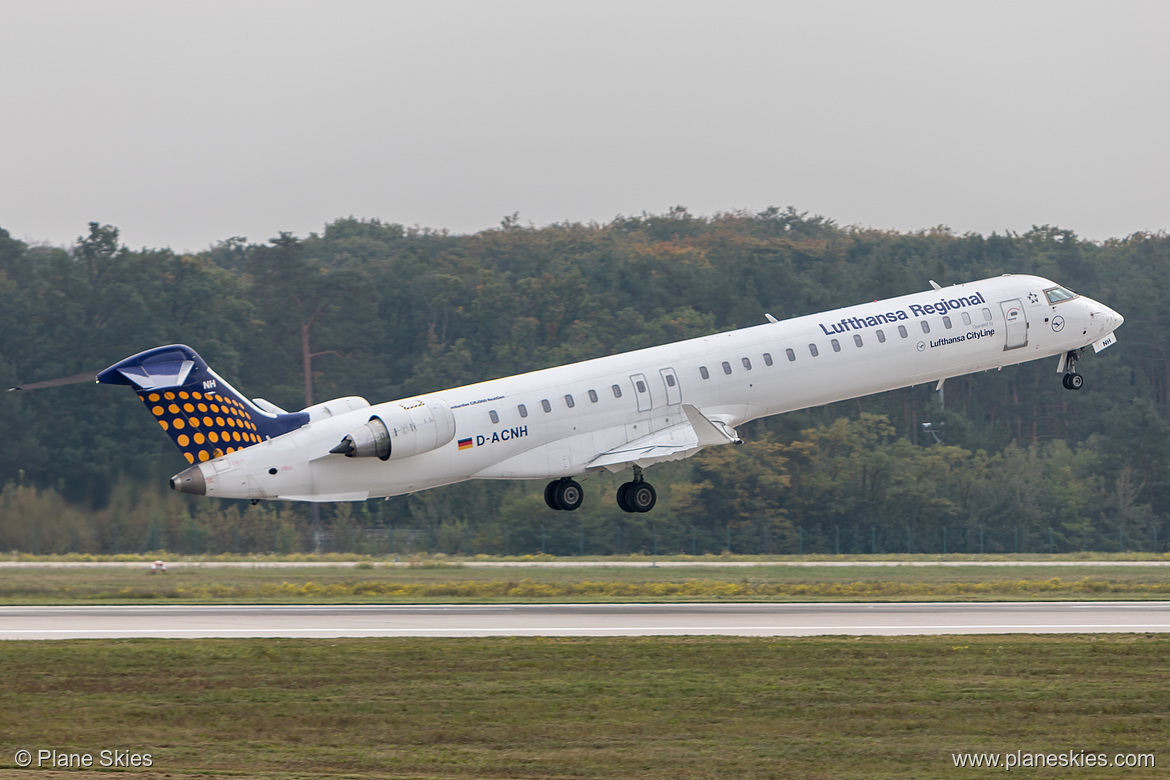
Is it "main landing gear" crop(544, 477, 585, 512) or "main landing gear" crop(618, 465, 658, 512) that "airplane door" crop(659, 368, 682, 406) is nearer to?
"main landing gear" crop(618, 465, 658, 512)

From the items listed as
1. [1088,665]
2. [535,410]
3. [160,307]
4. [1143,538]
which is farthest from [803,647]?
[160,307]

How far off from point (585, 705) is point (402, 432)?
1316 centimetres

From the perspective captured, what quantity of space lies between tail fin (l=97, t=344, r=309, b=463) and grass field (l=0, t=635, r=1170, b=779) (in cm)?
620

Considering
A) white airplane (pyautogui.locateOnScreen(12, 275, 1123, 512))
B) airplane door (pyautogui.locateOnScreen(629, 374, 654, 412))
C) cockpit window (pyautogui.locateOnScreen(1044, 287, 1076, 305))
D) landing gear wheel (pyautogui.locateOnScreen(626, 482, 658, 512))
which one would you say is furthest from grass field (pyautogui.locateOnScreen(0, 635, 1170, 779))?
cockpit window (pyautogui.locateOnScreen(1044, 287, 1076, 305))

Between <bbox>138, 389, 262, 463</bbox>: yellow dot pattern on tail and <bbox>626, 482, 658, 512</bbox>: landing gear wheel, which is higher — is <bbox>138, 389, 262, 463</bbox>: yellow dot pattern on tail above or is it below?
above

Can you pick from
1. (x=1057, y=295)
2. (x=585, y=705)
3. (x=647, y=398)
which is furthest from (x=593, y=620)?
(x=1057, y=295)

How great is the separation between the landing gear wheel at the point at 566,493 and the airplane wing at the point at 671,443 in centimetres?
126

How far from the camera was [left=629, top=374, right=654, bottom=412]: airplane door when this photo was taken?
123ft

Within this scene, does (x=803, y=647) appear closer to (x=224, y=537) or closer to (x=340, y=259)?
(x=224, y=537)

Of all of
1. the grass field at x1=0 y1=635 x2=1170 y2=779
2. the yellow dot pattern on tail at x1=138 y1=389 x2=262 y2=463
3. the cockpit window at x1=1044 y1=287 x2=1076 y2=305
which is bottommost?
the grass field at x1=0 y1=635 x2=1170 y2=779

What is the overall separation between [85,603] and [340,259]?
89714 mm

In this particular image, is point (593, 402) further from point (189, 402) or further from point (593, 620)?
point (189, 402)

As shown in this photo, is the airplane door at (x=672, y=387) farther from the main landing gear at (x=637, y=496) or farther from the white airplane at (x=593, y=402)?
the main landing gear at (x=637, y=496)

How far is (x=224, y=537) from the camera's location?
68375 millimetres
